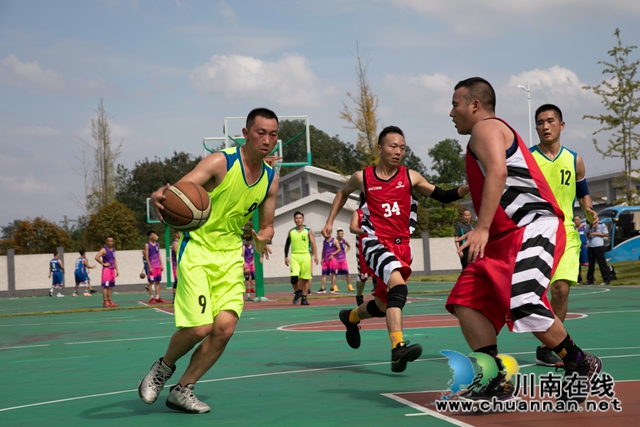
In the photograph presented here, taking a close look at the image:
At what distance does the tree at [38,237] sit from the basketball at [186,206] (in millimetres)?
48324

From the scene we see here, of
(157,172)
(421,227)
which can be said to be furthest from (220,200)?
(157,172)

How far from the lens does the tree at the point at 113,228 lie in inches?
1903

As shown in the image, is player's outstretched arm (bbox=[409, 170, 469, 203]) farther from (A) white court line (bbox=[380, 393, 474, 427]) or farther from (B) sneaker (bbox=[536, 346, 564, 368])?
(A) white court line (bbox=[380, 393, 474, 427])

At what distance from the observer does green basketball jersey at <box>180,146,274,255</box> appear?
5820 millimetres

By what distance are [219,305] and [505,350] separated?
3.98 m

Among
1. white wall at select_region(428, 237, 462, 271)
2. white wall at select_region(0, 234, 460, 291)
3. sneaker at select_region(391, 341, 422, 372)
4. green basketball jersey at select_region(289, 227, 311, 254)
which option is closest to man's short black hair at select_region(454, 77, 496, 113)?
sneaker at select_region(391, 341, 422, 372)

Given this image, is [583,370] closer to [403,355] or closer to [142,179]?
[403,355]

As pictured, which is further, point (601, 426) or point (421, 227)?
point (421, 227)

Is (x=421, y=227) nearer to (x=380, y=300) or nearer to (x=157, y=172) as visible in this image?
(x=157, y=172)

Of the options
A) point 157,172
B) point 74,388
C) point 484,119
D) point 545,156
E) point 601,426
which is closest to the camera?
point 601,426

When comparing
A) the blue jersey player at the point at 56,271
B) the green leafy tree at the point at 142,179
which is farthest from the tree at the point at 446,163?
the blue jersey player at the point at 56,271

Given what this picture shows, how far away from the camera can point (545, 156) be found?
7.69 meters

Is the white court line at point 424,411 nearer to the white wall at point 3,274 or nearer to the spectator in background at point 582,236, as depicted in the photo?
the spectator in background at point 582,236

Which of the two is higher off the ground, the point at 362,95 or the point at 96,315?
the point at 362,95
